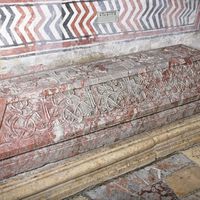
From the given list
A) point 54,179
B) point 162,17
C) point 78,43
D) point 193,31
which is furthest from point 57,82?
point 193,31

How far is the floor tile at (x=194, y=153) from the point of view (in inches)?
90.5

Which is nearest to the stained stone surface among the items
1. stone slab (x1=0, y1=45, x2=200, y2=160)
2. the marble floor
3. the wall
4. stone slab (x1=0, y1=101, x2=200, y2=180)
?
the marble floor

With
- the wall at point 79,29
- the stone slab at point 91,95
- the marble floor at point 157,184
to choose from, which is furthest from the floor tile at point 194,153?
the wall at point 79,29

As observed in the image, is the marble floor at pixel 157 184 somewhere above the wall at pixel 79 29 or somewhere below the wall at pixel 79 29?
below

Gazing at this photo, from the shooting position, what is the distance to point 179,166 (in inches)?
87.4

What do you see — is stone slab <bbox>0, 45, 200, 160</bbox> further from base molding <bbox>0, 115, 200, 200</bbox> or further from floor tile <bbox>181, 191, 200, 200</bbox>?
floor tile <bbox>181, 191, 200, 200</bbox>

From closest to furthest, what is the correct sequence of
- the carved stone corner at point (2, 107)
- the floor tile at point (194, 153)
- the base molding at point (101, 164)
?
1. the carved stone corner at point (2, 107)
2. the base molding at point (101, 164)
3. the floor tile at point (194, 153)

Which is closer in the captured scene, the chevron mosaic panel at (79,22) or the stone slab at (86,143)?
the stone slab at (86,143)

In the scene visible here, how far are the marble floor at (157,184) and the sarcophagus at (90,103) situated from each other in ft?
0.89

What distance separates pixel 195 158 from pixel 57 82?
3.84ft

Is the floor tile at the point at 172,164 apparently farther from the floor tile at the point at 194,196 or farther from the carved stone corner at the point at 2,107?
the carved stone corner at the point at 2,107

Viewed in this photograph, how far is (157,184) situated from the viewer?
204 centimetres

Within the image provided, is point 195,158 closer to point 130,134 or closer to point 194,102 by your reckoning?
point 194,102

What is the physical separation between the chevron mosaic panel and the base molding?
711 mm
